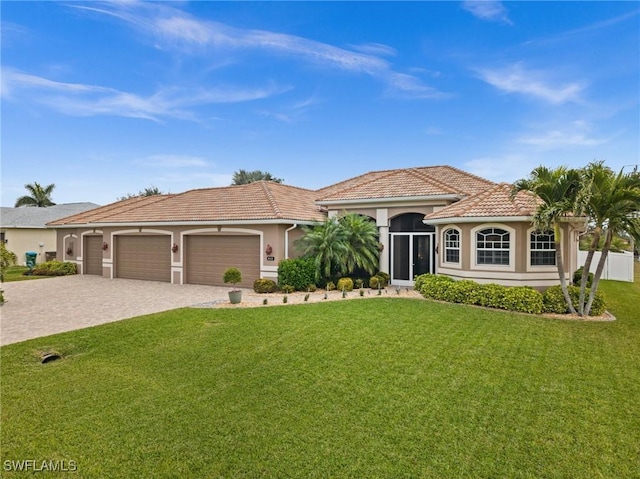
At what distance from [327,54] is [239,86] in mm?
5034

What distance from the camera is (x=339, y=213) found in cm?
1780

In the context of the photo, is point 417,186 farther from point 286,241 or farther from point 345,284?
point 286,241

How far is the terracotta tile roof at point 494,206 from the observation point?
12.4 m

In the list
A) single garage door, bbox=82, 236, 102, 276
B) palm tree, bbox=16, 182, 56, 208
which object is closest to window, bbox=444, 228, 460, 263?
single garage door, bbox=82, 236, 102, 276

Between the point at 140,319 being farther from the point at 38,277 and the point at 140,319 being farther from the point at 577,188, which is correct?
the point at 38,277

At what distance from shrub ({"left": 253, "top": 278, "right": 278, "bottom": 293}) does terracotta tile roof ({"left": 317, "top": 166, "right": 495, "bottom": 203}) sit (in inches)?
206

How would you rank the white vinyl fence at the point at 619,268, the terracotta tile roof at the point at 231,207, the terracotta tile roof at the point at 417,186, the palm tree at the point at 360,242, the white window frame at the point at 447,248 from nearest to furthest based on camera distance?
the white window frame at the point at 447,248 < the palm tree at the point at 360,242 < the terracotta tile roof at the point at 417,186 < the terracotta tile roof at the point at 231,207 < the white vinyl fence at the point at 619,268

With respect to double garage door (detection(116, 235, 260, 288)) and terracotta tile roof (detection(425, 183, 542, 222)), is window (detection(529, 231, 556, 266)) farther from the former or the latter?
double garage door (detection(116, 235, 260, 288))

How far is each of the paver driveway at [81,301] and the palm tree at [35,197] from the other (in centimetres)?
3286

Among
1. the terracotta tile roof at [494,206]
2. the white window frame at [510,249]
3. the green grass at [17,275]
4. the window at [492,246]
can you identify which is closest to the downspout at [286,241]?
the terracotta tile roof at [494,206]

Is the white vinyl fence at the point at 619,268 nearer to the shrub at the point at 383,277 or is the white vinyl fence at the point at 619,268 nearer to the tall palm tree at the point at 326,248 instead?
the shrub at the point at 383,277

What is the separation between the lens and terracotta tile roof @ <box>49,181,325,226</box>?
16781mm

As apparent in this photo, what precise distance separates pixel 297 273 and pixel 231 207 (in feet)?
18.6
